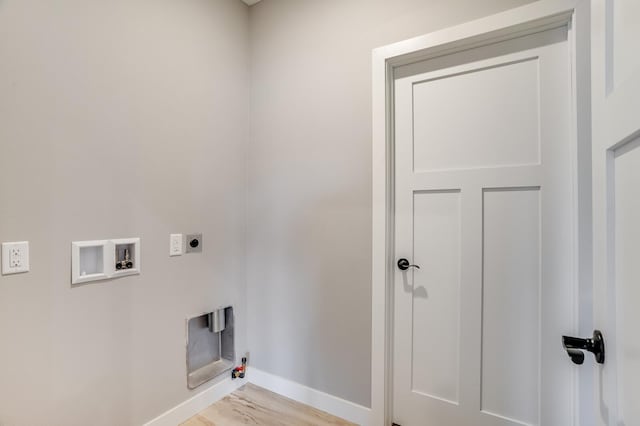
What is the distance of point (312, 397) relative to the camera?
76.8 inches

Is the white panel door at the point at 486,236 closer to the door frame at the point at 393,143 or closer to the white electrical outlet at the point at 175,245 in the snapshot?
the door frame at the point at 393,143

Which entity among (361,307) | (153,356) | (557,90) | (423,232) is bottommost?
(153,356)

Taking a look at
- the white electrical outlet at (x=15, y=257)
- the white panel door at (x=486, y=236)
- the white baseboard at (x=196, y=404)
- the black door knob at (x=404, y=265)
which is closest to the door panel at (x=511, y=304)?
the white panel door at (x=486, y=236)

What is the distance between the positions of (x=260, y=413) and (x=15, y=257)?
1522mm

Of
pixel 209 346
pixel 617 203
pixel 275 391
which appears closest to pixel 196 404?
pixel 209 346

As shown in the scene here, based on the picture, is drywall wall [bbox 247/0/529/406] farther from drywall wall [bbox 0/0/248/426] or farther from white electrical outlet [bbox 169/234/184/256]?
white electrical outlet [bbox 169/234/184/256]

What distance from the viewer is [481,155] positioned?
4.99 ft

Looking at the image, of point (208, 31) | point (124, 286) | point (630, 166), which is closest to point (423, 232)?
point (630, 166)

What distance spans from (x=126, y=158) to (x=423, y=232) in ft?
5.36

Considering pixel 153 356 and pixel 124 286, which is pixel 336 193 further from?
pixel 153 356

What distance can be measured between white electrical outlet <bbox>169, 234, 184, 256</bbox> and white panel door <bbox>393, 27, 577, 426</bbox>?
1.29 metres

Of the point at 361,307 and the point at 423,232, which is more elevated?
the point at 423,232

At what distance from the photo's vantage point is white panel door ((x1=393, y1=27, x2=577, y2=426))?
4.47 ft

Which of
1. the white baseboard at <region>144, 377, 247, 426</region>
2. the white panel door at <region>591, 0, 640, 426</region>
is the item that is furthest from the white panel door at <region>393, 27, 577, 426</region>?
the white baseboard at <region>144, 377, 247, 426</region>
